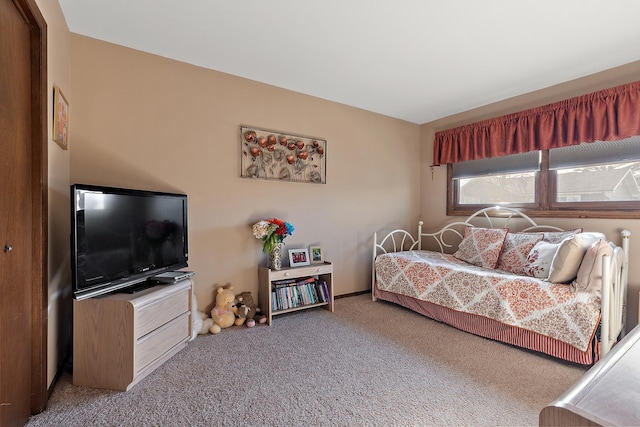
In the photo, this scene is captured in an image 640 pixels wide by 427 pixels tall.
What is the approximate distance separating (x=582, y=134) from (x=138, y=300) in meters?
3.80

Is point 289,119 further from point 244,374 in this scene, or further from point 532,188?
→ point 532,188

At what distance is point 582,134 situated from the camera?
8.52 feet

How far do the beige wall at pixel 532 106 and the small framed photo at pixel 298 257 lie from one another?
200 centimetres

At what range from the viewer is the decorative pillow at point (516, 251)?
2.66 m

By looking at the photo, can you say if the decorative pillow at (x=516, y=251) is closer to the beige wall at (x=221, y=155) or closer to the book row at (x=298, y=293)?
the beige wall at (x=221, y=155)

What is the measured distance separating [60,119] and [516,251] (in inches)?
149

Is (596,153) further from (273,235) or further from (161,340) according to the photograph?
(161,340)

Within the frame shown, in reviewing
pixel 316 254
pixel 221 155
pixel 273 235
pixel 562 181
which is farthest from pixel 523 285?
pixel 221 155

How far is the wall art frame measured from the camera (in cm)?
172

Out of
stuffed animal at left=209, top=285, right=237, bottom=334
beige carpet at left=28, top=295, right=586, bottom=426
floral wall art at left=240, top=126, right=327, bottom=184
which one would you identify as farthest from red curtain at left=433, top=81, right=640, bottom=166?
stuffed animal at left=209, top=285, right=237, bottom=334

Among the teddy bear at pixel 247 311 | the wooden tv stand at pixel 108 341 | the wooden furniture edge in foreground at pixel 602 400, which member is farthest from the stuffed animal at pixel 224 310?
the wooden furniture edge in foreground at pixel 602 400

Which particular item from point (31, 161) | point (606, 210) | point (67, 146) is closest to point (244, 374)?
point (31, 161)

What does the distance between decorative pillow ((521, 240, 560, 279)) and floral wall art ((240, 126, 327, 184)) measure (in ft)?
6.92

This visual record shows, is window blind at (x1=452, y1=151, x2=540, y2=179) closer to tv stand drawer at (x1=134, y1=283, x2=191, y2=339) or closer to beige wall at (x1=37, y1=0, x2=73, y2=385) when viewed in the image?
tv stand drawer at (x1=134, y1=283, x2=191, y2=339)
